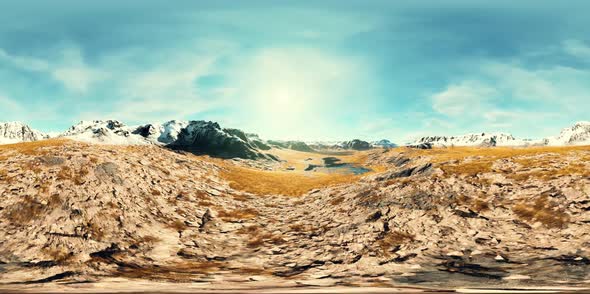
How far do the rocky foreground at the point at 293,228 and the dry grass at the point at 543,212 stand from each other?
0.16 metres

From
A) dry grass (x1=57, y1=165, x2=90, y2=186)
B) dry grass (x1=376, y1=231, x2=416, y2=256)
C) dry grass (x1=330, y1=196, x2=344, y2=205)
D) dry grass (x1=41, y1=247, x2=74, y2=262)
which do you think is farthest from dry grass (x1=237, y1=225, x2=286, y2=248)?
dry grass (x1=57, y1=165, x2=90, y2=186)

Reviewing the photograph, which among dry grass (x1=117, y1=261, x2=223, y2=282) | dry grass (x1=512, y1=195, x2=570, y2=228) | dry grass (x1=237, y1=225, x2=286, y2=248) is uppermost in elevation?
dry grass (x1=512, y1=195, x2=570, y2=228)

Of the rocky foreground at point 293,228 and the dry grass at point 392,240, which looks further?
the dry grass at point 392,240

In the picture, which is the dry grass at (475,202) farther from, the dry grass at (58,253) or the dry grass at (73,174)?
the dry grass at (73,174)

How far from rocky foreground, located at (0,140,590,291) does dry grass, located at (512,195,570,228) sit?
0.53 feet

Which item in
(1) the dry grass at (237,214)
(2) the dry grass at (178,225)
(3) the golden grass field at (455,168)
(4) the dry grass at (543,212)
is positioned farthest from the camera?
(1) the dry grass at (237,214)

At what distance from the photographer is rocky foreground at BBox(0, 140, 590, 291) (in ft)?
87.2

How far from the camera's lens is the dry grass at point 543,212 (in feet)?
107

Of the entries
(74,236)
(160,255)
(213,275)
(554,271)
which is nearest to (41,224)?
(74,236)

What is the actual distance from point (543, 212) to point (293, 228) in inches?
964

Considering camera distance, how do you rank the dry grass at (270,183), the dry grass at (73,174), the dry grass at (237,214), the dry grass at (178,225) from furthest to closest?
the dry grass at (270,183)
the dry grass at (237,214)
the dry grass at (73,174)
the dry grass at (178,225)

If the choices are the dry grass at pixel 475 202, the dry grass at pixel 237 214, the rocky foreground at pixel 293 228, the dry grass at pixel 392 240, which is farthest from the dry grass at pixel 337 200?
the dry grass at pixel 475 202

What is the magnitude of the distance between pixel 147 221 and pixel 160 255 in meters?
8.16

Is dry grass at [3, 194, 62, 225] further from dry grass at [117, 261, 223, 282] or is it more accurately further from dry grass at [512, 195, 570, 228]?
dry grass at [512, 195, 570, 228]
